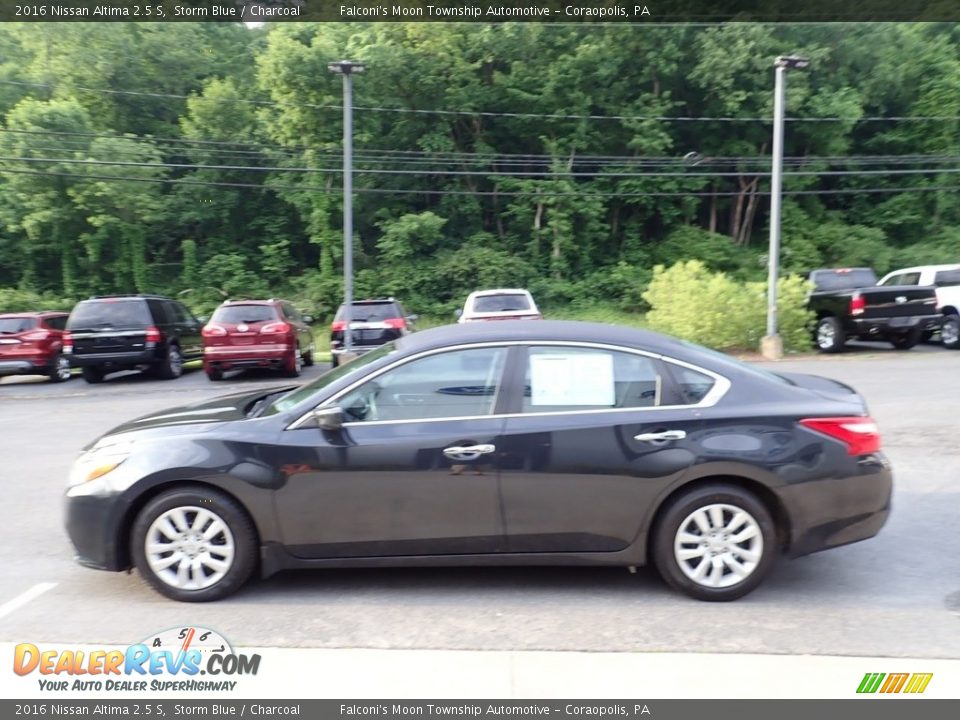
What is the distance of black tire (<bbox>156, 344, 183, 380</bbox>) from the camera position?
56.1ft

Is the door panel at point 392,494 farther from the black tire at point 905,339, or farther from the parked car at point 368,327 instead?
the black tire at point 905,339

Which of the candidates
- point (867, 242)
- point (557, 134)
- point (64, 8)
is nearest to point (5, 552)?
point (64, 8)

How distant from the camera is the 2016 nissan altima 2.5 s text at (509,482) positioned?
4.48m

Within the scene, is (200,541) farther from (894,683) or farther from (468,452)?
(894,683)

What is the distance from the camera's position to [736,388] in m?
4.64

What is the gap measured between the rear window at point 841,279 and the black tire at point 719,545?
17934 mm

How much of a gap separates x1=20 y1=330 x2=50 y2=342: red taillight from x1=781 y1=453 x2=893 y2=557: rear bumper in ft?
55.1

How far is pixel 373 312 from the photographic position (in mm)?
17719

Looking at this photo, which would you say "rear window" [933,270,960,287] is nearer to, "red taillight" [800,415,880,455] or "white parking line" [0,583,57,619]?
"red taillight" [800,415,880,455]

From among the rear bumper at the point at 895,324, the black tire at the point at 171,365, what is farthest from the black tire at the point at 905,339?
the black tire at the point at 171,365

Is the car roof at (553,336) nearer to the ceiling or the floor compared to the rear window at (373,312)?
nearer to the ceiling

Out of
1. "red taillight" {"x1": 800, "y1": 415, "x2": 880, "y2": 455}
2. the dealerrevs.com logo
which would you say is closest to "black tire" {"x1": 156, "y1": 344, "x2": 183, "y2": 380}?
the dealerrevs.com logo

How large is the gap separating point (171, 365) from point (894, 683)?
52.9ft
